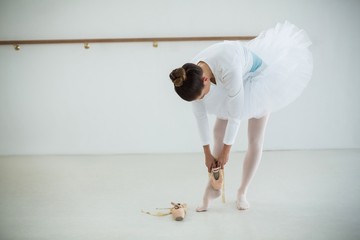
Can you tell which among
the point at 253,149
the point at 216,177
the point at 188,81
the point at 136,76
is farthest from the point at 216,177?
the point at 136,76

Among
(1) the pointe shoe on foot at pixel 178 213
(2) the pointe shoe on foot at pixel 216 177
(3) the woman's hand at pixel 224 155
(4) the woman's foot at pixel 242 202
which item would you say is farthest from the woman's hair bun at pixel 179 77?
(4) the woman's foot at pixel 242 202

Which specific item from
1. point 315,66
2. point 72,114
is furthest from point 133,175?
point 315,66

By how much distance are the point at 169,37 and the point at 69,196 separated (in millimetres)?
1446

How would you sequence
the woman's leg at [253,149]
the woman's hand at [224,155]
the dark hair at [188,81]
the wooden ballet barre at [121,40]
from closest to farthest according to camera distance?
the dark hair at [188,81] → the woman's hand at [224,155] → the woman's leg at [253,149] → the wooden ballet barre at [121,40]

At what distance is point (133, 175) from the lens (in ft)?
7.38

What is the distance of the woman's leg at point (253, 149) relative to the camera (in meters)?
1.56

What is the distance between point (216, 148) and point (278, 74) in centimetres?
45

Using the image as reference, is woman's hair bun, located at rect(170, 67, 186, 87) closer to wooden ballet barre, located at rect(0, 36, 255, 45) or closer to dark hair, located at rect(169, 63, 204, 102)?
dark hair, located at rect(169, 63, 204, 102)

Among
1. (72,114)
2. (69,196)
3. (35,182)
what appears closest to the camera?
(69,196)

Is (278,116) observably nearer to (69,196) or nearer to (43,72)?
(69,196)

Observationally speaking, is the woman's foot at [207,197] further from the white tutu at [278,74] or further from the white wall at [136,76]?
the white wall at [136,76]

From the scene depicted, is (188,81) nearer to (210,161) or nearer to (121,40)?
(210,161)

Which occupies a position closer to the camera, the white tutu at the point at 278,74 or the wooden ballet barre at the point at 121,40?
the white tutu at the point at 278,74

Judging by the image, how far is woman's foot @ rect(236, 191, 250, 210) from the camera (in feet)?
5.34
